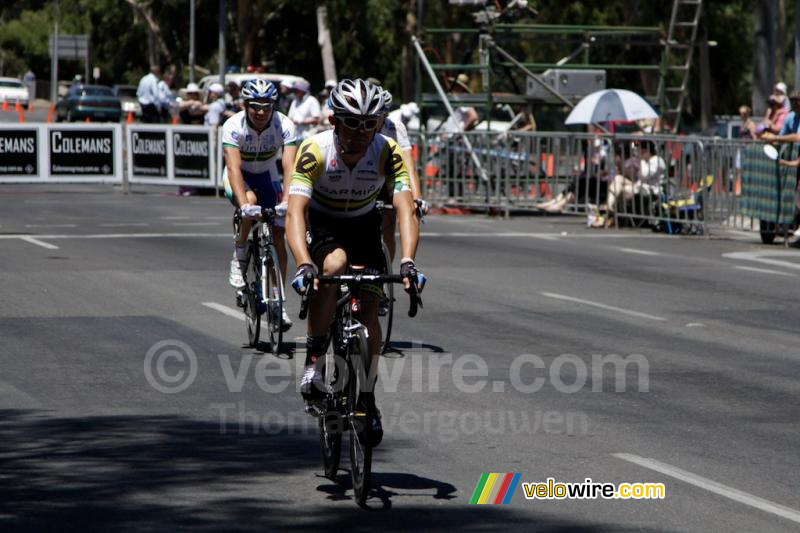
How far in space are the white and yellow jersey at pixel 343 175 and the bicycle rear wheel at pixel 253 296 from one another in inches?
154

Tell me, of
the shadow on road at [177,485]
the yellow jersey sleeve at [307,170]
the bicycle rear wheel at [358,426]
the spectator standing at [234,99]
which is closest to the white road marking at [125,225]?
the spectator standing at [234,99]

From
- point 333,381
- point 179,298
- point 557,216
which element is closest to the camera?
point 333,381

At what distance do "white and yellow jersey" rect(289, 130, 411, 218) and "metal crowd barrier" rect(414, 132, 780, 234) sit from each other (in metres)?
14.5

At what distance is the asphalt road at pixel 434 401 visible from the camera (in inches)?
275

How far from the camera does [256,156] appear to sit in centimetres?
1202

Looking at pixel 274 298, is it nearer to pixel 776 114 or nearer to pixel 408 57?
pixel 776 114

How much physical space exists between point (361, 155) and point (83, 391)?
3019 mm

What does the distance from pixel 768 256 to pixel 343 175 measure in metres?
13.0

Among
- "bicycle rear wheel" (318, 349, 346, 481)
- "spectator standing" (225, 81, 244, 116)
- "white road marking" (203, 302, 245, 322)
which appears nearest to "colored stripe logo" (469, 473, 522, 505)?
"bicycle rear wheel" (318, 349, 346, 481)

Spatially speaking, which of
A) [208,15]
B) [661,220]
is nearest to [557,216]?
[661,220]

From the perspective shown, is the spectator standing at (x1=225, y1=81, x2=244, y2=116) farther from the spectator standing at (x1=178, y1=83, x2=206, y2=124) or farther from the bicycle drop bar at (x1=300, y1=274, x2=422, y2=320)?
the bicycle drop bar at (x1=300, y1=274, x2=422, y2=320)

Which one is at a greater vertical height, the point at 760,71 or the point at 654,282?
the point at 760,71

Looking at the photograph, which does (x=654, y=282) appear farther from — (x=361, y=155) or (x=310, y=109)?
(x=310, y=109)

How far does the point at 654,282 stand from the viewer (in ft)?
54.9
